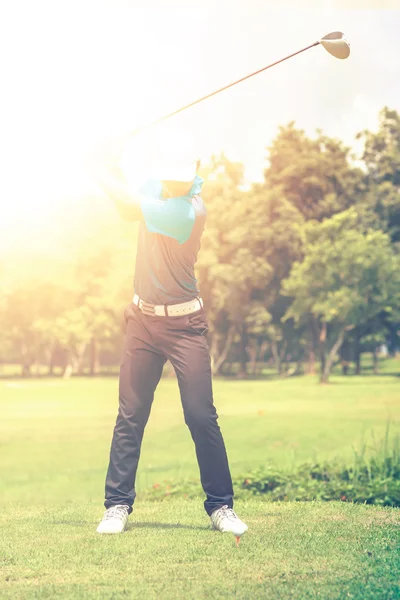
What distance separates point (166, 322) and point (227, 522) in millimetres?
1168

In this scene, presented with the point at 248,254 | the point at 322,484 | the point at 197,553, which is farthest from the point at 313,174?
the point at 197,553

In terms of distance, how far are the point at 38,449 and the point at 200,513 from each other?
11534 millimetres

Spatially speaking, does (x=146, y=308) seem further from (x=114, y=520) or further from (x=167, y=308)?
(x=114, y=520)

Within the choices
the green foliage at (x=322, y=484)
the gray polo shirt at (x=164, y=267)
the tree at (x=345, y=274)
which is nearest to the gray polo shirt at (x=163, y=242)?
the gray polo shirt at (x=164, y=267)

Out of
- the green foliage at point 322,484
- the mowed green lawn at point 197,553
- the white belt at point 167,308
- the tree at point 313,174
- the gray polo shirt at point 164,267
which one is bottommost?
the green foliage at point 322,484

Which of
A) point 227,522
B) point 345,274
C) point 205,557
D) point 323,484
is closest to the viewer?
point 205,557

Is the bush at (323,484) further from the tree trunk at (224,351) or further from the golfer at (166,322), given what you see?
the tree trunk at (224,351)

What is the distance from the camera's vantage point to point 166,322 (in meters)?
5.17

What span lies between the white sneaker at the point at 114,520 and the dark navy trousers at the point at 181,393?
58 millimetres

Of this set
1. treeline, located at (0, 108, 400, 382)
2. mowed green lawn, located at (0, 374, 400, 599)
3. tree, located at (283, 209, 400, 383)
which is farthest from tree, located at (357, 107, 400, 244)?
mowed green lawn, located at (0, 374, 400, 599)

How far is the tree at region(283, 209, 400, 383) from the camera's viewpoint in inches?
1406

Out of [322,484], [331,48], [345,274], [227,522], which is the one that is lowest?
[322,484]

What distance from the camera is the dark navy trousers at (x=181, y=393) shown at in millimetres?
5156

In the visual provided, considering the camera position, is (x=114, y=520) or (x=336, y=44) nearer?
(x=114, y=520)
